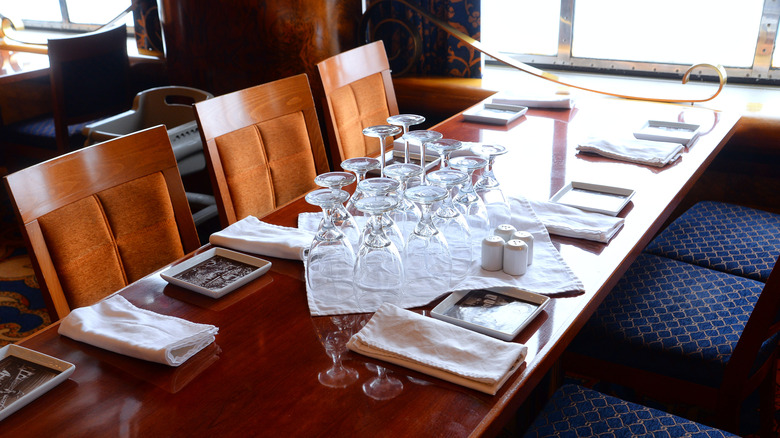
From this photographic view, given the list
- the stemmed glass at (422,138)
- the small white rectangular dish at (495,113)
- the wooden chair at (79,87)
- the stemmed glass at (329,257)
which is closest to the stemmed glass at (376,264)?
the stemmed glass at (329,257)

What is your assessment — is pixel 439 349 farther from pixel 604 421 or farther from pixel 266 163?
pixel 266 163

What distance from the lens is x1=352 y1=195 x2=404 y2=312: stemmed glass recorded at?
1111 mm

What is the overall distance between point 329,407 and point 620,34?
10.2 ft

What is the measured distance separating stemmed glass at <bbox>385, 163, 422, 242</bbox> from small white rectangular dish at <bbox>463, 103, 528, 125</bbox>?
3.38ft

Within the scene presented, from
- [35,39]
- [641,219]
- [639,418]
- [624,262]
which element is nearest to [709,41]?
[641,219]

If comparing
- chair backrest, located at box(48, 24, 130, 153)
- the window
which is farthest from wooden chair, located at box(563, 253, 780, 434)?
chair backrest, located at box(48, 24, 130, 153)

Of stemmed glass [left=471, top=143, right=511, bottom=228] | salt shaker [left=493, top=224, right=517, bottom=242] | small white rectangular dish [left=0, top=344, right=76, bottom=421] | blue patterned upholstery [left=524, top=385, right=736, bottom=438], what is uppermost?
stemmed glass [left=471, top=143, right=511, bottom=228]

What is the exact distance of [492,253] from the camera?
4.40 feet

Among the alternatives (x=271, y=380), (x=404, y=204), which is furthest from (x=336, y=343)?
(x=404, y=204)

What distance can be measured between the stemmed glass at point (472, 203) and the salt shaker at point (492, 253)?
7 cm

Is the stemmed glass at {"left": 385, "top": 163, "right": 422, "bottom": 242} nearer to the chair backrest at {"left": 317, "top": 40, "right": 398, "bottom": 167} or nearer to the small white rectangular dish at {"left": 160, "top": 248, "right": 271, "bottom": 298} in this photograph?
the small white rectangular dish at {"left": 160, "top": 248, "right": 271, "bottom": 298}

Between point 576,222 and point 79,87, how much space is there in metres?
2.85

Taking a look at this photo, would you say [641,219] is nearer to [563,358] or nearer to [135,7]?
[563,358]

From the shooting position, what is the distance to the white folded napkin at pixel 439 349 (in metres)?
1.01
